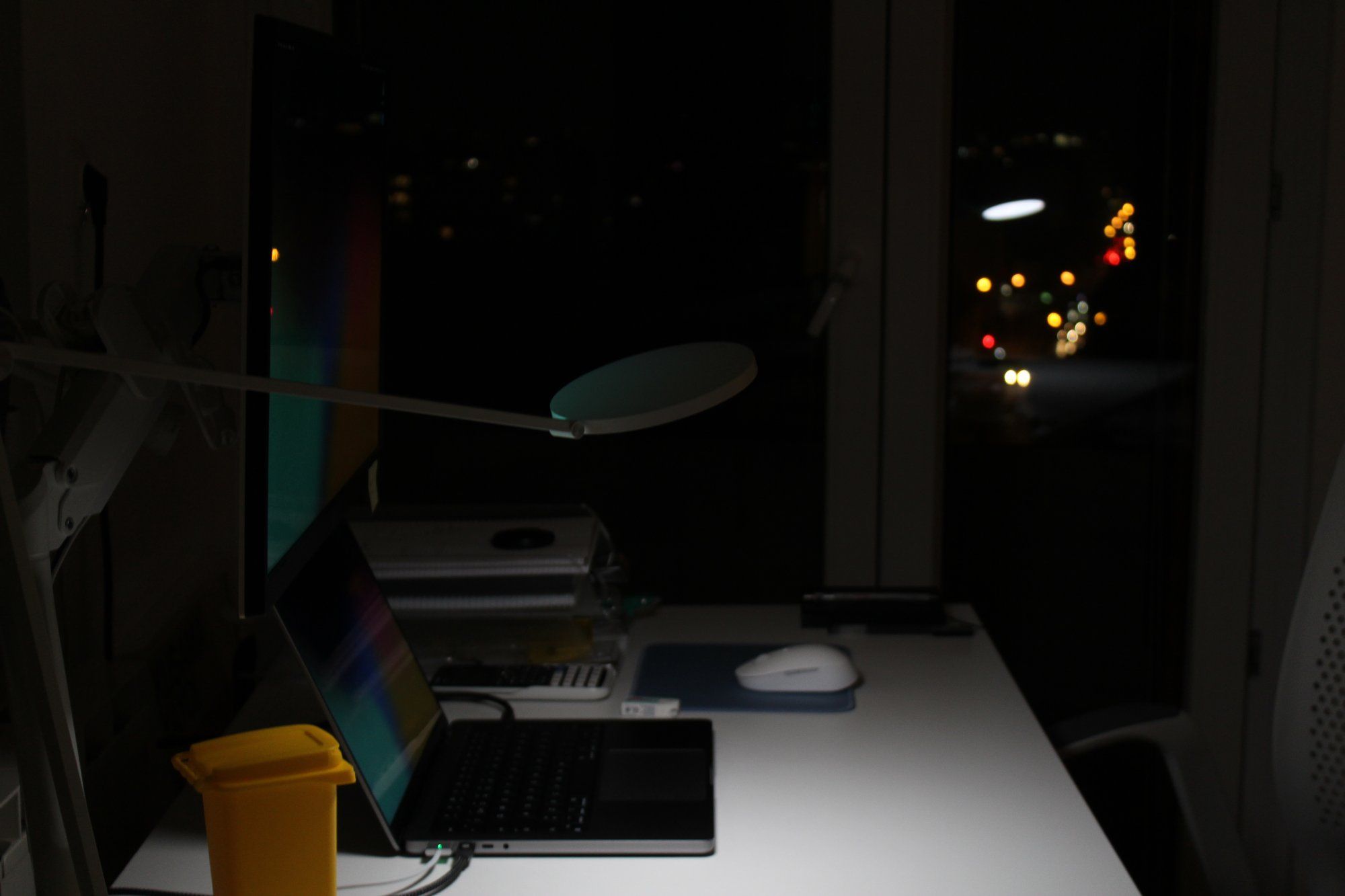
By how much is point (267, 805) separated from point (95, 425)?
27cm

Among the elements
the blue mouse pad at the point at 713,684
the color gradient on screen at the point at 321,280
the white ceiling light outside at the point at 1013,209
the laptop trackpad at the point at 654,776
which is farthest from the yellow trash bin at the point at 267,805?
the white ceiling light outside at the point at 1013,209

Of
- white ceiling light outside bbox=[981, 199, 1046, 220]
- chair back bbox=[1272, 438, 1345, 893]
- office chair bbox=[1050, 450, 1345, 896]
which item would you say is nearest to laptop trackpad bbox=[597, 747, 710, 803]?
office chair bbox=[1050, 450, 1345, 896]

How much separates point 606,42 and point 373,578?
51.6 inches

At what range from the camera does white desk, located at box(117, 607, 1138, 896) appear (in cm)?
100

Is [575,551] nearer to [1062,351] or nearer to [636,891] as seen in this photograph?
[636,891]

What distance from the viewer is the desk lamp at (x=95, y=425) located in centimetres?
61

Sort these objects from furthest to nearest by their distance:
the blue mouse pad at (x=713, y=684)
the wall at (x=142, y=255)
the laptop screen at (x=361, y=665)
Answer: the blue mouse pad at (x=713, y=684), the wall at (x=142, y=255), the laptop screen at (x=361, y=665)

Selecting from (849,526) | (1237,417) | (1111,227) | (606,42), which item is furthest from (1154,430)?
(606,42)

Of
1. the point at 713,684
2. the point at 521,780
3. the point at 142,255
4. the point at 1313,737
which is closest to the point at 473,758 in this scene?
the point at 521,780

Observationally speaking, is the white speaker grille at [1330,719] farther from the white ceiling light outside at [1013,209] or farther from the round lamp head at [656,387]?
the white ceiling light outside at [1013,209]

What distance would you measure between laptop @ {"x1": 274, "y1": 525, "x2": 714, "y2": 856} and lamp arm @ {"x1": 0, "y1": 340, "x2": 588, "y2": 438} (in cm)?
32

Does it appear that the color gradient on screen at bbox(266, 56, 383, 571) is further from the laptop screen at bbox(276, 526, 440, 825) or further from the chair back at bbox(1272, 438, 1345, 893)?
the chair back at bbox(1272, 438, 1345, 893)

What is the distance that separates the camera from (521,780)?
1.17 meters

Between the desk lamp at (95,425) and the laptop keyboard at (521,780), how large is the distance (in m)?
0.37
